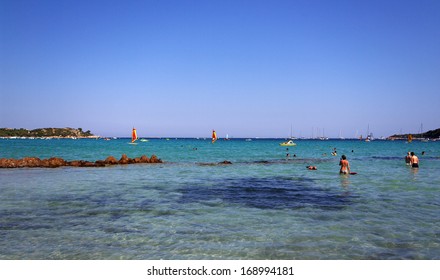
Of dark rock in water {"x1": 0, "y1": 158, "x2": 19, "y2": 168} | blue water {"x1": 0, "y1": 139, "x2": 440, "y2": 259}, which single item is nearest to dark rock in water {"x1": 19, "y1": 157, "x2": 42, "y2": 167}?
dark rock in water {"x1": 0, "y1": 158, "x2": 19, "y2": 168}

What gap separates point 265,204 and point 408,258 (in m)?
8.44

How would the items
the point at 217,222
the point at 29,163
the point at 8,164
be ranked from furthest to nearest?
1. the point at 29,163
2. the point at 8,164
3. the point at 217,222

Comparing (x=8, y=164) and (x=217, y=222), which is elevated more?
(x=8, y=164)

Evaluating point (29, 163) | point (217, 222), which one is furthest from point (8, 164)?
point (217, 222)

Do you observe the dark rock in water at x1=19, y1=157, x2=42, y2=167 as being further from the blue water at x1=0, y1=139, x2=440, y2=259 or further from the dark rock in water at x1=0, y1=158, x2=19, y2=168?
the blue water at x1=0, y1=139, x2=440, y2=259

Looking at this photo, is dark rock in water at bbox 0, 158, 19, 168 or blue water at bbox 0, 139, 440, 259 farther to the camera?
dark rock in water at bbox 0, 158, 19, 168

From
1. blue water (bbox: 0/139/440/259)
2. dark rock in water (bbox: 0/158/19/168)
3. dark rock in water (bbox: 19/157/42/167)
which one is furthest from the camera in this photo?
dark rock in water (bbox: 19/157/42/167)

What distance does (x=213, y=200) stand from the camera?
18.6 m

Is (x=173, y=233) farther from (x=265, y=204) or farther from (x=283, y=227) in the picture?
(x=265, y=204)

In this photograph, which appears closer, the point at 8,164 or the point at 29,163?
the point at 8,164

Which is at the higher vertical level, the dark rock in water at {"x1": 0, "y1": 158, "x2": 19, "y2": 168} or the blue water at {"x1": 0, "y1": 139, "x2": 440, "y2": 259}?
the dark rock in water at {"x1": 0, "y1": 158, "x2": 19, "y2": 168}

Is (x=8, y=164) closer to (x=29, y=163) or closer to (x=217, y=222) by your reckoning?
(x=29, y=163)
